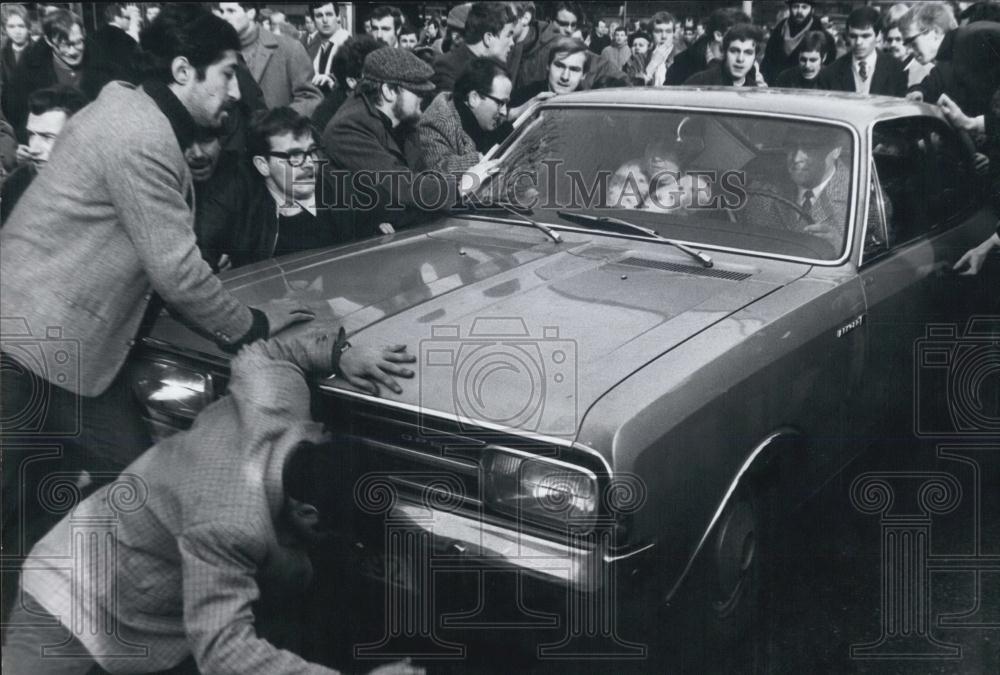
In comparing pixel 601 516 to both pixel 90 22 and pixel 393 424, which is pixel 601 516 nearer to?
pixel 393 424

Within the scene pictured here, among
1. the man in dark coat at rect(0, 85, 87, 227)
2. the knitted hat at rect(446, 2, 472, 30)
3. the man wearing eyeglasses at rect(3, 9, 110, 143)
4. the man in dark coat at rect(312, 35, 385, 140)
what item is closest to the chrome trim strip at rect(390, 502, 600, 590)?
the man in dark coat at rect(0, 85, 87, 227)

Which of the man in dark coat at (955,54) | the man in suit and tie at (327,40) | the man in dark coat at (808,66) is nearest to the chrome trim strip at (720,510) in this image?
the man in dark coat at (955,54)

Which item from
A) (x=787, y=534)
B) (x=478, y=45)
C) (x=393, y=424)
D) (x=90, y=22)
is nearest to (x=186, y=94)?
(x=393, y=424)

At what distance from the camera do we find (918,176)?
4.44 m

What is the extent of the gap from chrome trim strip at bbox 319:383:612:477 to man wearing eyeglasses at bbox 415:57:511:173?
2377mm

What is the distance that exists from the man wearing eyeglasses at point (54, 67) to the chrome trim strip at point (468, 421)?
371 cm

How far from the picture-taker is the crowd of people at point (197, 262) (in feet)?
7.18

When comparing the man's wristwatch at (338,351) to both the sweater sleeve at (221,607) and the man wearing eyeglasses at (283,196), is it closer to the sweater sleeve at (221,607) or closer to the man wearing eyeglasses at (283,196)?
the sweater sleeve at (221,607)

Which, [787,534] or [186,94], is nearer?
[186,94]

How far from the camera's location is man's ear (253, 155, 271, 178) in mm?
4434

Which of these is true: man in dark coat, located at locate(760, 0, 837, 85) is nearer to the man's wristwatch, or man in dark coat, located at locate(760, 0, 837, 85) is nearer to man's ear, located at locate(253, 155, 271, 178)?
man's ear, located at locate(253, 155, 271, 178)

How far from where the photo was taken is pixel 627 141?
3998 millimetres

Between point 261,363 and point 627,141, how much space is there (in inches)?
81.8

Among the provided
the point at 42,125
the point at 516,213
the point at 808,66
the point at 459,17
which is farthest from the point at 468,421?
the point at 459,17
